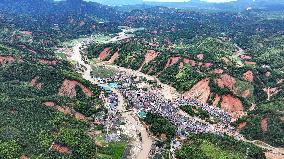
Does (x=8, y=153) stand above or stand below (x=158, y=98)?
above

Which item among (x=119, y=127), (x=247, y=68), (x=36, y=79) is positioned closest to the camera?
(x=119, y=127)

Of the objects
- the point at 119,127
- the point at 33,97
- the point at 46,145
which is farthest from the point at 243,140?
the point at 33,97

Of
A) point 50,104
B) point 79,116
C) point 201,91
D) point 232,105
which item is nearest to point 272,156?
point 232,105

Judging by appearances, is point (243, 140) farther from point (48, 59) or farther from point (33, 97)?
point (48, 59)

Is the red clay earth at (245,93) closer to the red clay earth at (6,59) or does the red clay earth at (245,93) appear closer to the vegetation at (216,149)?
the vegetation at (216,149)

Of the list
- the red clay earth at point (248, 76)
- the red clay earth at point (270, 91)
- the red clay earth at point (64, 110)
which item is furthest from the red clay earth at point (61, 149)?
the red clay earth at point (248, 76)

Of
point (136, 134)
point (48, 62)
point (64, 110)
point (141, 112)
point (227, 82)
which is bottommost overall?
point (48, 62)

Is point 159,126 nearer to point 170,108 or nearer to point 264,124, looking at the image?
point 170,108
